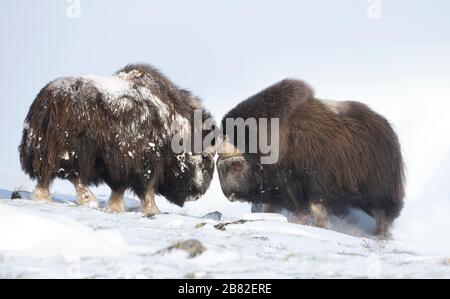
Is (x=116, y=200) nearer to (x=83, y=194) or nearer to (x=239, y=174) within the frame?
(x=83, y=194)

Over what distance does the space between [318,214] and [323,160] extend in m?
0.56

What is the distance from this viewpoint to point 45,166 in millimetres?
6457

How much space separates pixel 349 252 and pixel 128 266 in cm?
170

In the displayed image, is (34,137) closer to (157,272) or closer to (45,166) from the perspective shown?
(45,166)

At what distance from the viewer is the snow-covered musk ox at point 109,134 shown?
650 cm

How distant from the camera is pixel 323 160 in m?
7.28

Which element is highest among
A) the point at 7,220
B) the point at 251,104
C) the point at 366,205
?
the point at 251,104

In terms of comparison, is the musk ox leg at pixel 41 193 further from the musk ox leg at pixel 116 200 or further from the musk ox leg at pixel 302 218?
the musk ox leg at pixel 302 218

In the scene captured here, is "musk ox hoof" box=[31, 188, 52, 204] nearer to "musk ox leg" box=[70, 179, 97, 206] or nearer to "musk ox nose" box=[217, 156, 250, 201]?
"musk ox leg" box=[70, 179, 97, 206]

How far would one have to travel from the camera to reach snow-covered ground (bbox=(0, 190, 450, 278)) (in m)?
3.60

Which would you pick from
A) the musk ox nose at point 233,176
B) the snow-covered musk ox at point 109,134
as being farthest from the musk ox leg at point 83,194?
the musk ox nose at point 233,176

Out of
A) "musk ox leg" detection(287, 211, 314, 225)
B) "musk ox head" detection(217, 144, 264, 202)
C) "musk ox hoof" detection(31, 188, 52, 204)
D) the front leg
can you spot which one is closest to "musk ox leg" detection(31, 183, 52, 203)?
"musk ox hoof" detection(31, 188, 52, 204)

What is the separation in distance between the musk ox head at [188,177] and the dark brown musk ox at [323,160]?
0.44m
